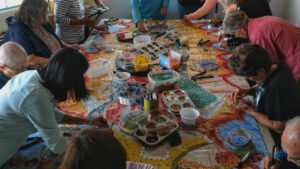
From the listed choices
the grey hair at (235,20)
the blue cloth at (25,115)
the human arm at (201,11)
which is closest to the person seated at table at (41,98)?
the blue cloth at (25,115)

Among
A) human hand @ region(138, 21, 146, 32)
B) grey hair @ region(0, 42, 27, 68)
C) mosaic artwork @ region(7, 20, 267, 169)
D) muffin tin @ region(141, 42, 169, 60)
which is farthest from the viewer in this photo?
human hand @ region(138, 21, 146, 32)

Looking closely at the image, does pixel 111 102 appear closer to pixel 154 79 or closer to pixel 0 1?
pixel 154 79

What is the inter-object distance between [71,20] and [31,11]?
756 mm

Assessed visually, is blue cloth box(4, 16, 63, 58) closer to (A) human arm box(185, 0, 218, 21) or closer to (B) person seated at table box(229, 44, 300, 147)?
(B) person seated at table box(229, 44, 300, 147)

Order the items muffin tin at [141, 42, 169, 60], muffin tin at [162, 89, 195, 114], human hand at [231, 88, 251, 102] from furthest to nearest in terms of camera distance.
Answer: muffin tin at [141, 42, 169, 60] < human hand at [231, 88, 251, 102] < muffin tin at [162, 89, 195, 114]

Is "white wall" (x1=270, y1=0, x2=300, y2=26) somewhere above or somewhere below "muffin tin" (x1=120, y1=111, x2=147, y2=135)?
above

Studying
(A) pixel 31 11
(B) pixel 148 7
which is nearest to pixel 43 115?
(A) pixel 31 11

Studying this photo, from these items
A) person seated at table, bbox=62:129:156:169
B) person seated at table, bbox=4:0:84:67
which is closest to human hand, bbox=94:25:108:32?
person seated at table, bbox=4:0:84:67

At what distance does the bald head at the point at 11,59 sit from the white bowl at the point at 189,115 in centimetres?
127

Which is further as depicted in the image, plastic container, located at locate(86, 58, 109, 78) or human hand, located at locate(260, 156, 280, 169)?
plastic container, located at locate(86, 58, 109, 78)

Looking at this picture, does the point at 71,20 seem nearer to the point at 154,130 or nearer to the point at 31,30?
the point at 31,30

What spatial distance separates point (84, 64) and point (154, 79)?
700 millimetres

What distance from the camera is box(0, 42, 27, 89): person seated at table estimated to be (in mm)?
1715

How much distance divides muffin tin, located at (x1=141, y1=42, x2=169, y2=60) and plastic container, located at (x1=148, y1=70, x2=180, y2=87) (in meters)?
0.35
